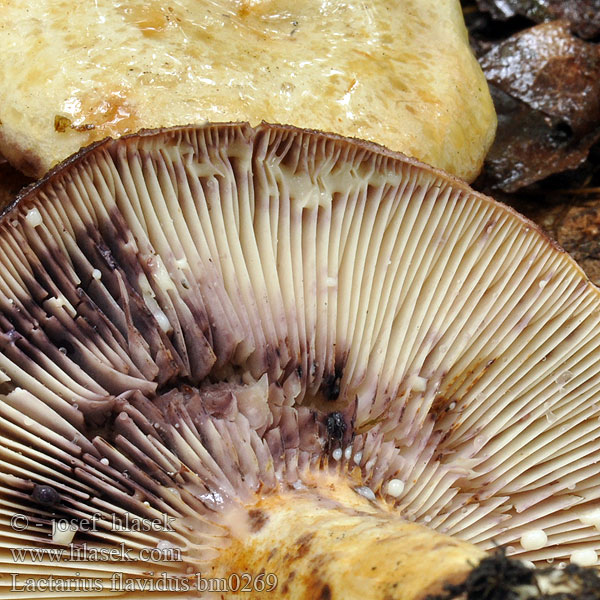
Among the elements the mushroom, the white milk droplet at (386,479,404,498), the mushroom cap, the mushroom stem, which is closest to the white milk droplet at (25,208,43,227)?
the mushroom

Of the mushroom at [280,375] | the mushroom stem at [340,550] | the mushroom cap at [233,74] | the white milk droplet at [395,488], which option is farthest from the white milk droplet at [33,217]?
the white milk droplet at [395,488]

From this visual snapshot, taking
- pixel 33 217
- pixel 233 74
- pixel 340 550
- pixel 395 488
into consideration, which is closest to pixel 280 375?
pixel 395 488

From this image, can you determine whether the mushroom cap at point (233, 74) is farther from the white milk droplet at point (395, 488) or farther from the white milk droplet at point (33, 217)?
the white milk droplet at point (395, 488)

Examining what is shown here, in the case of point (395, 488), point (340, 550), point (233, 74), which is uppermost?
point (233, 74)

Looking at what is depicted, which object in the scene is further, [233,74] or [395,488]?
[233,74]

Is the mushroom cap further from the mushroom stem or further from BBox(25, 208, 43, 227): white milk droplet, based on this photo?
the mushroom stem

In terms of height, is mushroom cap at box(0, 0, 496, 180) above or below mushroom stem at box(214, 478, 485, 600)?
above

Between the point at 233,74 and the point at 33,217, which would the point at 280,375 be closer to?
the point at 33,217
